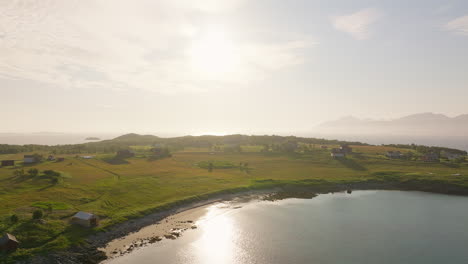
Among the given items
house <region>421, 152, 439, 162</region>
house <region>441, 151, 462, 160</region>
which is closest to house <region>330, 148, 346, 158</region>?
house <region>421, 152, 439, 162</region>

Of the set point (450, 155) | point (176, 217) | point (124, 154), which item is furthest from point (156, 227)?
point (450, 155)

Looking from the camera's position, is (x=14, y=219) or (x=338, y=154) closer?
(x=14, y=219)

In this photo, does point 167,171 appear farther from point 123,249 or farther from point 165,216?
point 123,249

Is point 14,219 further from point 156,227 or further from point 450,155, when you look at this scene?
point 450,155

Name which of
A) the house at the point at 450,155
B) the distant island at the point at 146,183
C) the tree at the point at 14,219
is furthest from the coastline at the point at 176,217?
the house at the point at 450,155

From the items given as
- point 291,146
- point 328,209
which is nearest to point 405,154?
point 291,146

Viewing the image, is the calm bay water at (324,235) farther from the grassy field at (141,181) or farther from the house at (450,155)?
the house at (450,155)
